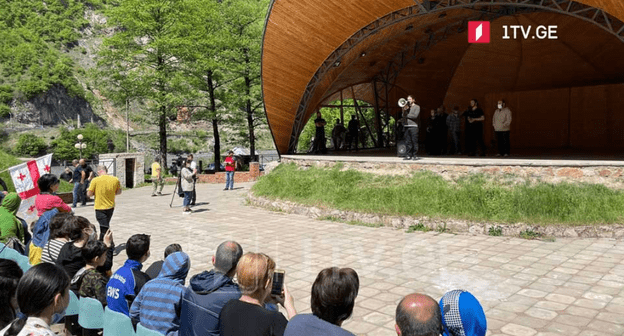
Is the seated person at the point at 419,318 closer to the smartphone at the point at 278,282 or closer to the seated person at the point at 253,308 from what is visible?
the seated person at the point at 253,308

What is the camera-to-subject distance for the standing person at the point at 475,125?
13.7 m

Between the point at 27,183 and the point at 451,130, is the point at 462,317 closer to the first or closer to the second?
the point at 27,183

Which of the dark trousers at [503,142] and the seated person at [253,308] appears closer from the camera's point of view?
the seated person at [253,308]

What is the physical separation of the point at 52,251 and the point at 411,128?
30.6ft

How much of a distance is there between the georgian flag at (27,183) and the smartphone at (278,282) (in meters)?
6.08

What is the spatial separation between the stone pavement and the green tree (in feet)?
57.2

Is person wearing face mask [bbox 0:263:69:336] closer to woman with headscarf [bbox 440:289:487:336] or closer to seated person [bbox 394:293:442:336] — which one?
seated person [bbox 394:293:442:336]

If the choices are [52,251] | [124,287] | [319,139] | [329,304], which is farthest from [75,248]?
[319,139]

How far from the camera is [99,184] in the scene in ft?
25.7

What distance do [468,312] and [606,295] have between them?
4.25 m

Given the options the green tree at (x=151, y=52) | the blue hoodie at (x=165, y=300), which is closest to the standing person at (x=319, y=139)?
the green tree at (x=151, y=52)

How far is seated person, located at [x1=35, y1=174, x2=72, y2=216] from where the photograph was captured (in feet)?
19.7

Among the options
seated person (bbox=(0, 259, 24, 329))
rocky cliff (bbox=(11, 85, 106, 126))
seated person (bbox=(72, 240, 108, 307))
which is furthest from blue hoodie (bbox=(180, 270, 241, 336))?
rocky cliff (bbox=(11, 85, 106, 126))

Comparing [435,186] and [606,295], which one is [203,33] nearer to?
[435,186]
